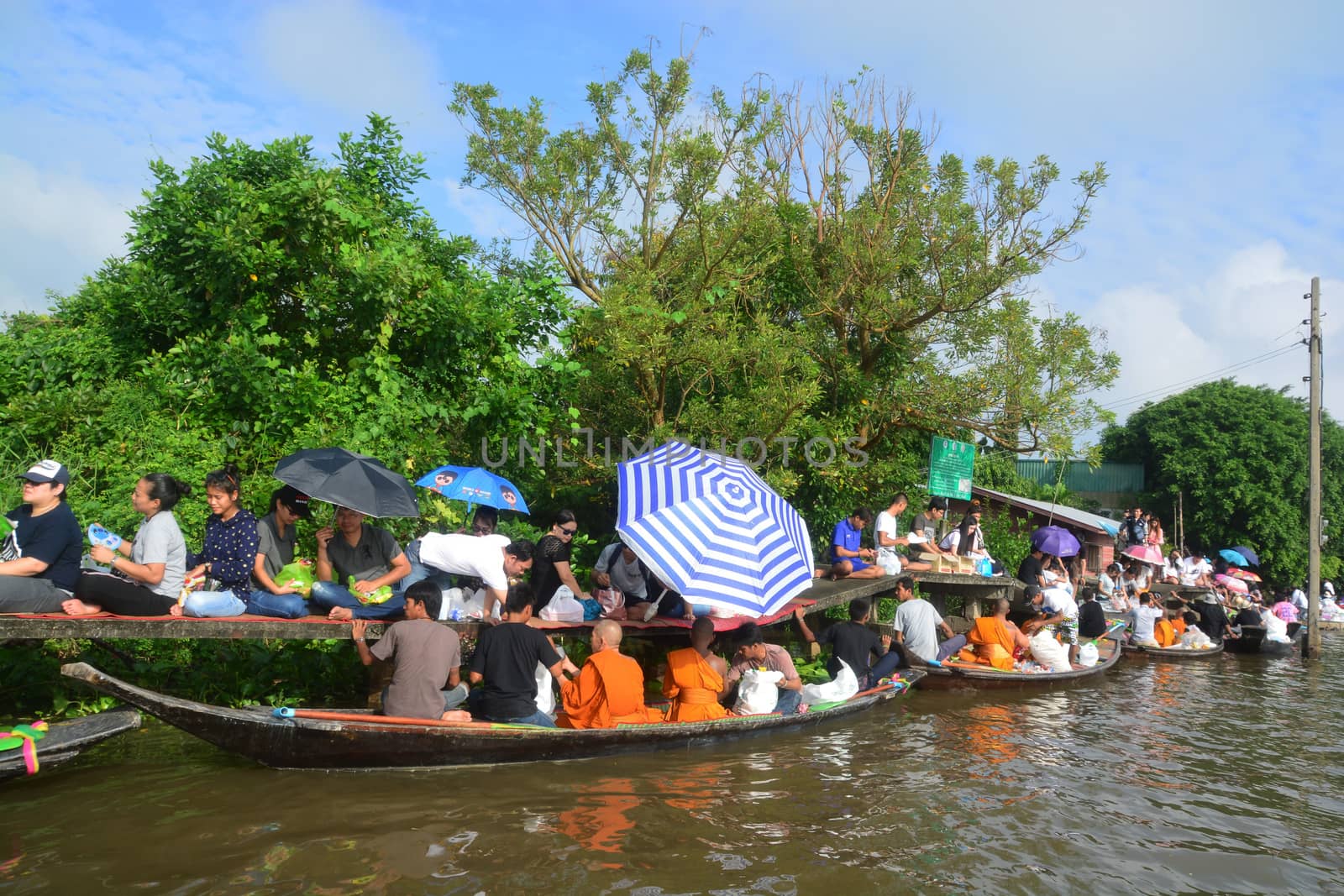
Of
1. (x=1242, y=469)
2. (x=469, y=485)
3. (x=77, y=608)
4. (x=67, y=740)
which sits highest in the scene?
(x=1242, y=469)

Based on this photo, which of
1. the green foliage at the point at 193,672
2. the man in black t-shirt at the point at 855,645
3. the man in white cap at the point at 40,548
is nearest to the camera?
the man in white cap at the point at 40,548

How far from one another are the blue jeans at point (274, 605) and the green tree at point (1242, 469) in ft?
97.9

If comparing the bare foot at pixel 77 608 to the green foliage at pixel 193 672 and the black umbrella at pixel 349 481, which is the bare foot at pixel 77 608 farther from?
the green foliage at pixel 193 672

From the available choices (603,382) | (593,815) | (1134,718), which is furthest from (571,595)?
(1134,718)

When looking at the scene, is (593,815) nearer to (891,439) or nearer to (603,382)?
(603,382)

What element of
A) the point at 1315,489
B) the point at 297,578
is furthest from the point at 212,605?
the point at 1315,489

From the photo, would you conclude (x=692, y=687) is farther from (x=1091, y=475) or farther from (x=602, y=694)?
(x=1091, y=475)

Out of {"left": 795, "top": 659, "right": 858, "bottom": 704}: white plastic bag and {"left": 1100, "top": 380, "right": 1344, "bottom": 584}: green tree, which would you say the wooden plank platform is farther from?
{"left": 1100, "top": 380, "right": 1344, "bottom": 584}: green tree

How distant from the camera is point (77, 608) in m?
6.52

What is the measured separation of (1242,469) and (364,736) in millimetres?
30866

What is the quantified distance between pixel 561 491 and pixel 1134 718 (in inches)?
331

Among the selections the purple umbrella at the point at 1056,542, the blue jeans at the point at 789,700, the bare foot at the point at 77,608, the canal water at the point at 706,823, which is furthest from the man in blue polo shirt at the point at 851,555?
the bare foot at the point at 77,608

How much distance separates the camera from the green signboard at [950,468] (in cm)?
1680

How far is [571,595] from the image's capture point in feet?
28.7
